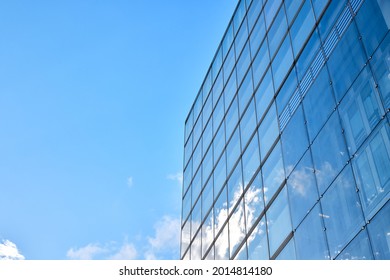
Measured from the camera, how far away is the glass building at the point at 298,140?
450 inches

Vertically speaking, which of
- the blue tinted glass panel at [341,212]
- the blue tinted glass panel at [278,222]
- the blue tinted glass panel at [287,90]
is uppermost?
the blue tinted glass panel at [287,90]

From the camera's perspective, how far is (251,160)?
1995cm

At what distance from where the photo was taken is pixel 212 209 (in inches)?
933

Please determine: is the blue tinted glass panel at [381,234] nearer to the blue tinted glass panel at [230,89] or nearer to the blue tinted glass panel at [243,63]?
the blue tinted glass panel at [243,63]

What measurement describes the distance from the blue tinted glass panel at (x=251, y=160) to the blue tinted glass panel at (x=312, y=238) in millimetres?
5041

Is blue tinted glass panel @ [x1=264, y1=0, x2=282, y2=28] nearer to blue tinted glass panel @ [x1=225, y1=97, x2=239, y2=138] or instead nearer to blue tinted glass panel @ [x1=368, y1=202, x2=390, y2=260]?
blue tinted glass panel @ [x1=225, y1=97, x2=239, y2=138]

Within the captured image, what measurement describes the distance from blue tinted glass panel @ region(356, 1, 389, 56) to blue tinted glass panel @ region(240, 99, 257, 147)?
807cm

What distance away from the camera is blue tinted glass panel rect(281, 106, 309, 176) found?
15.3 m

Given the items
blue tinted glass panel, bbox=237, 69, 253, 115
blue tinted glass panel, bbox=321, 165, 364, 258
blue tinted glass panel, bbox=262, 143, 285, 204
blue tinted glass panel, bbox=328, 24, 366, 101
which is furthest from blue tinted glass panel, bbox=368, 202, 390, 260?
blue tinted glass panel, bbox=237, 69, 253, 115

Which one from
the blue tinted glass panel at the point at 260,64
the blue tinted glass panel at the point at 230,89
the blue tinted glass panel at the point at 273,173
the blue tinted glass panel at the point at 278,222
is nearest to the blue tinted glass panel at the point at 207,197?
the blue tinted glass panel at the point at 230,89

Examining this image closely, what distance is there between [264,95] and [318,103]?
18.5ft
